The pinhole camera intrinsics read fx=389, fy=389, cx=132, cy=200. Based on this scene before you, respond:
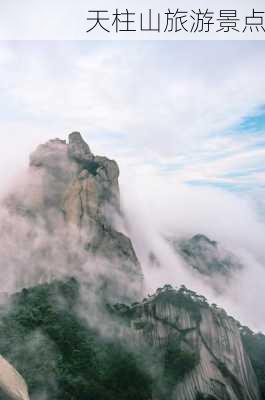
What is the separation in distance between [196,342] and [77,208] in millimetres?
18849

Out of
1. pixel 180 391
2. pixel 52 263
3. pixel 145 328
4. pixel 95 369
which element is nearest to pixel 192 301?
pixel 145 328

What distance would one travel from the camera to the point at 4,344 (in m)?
23.2

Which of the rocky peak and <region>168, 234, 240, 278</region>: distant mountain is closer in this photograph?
the rocky peak

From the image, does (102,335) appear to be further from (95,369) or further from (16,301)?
(16,301)

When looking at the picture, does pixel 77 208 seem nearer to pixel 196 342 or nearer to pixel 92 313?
pixel 92 313

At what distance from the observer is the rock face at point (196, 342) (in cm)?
2577

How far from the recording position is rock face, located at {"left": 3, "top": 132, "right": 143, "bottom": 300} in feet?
130

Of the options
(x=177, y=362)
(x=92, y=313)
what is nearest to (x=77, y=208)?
(x=92, y=313)

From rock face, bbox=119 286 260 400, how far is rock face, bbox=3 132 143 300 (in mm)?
9223

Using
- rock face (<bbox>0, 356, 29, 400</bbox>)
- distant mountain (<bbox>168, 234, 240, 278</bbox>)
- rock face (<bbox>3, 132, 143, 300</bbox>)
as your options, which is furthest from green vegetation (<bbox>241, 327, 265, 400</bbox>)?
distant mountain (<bbox>168, 234, 240, 278</bbox>)

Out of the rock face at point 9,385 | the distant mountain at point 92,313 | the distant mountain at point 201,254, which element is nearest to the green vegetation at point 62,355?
the distant mountain at point 92,313

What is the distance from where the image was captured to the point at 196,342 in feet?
91.1

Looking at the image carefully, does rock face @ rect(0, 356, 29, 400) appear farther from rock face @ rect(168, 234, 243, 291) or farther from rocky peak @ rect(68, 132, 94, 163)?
rock face @ rect(168, 234, 243, 291)

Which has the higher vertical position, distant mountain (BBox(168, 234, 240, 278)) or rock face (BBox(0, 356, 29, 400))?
distant mountain (BBox(168, 234, 240, 278))
